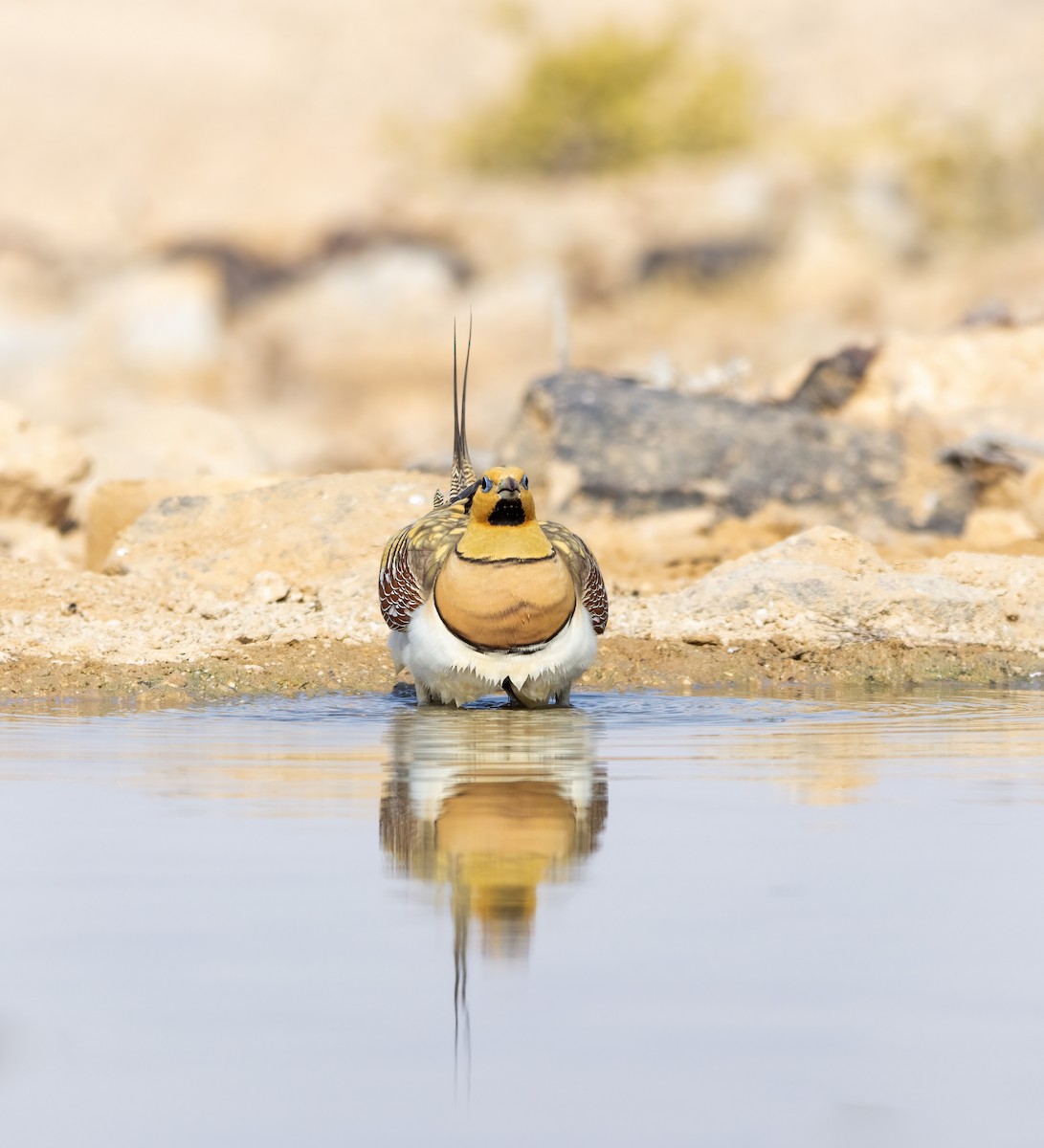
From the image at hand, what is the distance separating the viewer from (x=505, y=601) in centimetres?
782

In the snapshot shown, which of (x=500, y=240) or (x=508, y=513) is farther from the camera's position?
(x=500, y=240)

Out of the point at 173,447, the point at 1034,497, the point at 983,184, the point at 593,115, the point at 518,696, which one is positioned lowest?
the point at 518,696

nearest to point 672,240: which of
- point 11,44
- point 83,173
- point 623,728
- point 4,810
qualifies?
point 83,173

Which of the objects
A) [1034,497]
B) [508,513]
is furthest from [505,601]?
[1034,497]

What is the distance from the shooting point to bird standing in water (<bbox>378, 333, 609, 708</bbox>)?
7.83 meters

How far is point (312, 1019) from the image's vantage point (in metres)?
3.23

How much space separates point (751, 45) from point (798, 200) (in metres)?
26.3

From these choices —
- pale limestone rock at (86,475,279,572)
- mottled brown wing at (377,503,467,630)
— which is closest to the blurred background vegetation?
pale limestone rock at (86,475,279,572)

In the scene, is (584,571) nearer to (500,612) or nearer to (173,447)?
(500,612)

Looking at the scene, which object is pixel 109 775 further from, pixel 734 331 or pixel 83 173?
pixel 83 173

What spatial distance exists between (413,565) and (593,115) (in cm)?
3239

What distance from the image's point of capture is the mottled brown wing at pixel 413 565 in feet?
27.2

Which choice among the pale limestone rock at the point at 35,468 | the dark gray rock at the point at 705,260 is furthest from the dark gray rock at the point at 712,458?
the dark gray rock at the point at 705,260

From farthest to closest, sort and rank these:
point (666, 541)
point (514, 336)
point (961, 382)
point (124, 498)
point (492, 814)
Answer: point (514, 336) < point (961, 382) < point (666, 541) < point (124, 498) < point (492, 814)
